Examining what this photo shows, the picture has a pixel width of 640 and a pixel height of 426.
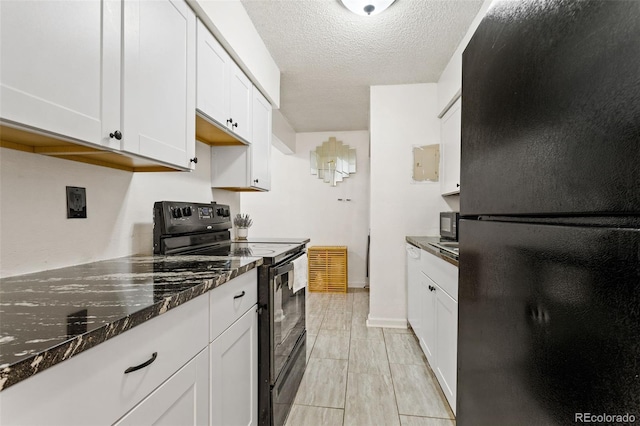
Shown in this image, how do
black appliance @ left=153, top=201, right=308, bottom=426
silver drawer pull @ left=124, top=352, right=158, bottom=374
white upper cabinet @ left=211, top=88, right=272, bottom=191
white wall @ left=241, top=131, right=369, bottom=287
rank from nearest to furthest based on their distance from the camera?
silver drawer pull @ left=124, top=352, right=158, bottom=374, black appliance @ left=153, top=201, right=308, bottom=426, white upper cabinet @ left=211, top=88, right=272, bottom=191, white wall @ left=241, top=131, right=369, bottom=287

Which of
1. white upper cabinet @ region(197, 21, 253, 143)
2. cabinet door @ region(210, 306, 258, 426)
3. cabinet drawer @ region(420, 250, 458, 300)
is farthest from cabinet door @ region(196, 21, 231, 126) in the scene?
cabinet drawer @ region(420, 250, 458, 300)

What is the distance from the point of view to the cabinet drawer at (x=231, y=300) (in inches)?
41.2

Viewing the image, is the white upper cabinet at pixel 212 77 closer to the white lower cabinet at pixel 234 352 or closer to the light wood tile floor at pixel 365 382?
the white lower cabinet at pixel 234 352

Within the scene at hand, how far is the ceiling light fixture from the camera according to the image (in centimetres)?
190

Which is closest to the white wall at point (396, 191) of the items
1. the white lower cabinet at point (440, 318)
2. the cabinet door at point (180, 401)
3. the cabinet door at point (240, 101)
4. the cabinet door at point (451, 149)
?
the cabinet door at point (451, 149)

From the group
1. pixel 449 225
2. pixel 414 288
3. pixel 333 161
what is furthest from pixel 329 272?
pixel 449 225

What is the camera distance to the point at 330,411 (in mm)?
1763

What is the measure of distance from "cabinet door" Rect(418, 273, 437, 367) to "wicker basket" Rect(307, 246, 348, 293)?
7.05ft

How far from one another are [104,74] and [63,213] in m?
0.56

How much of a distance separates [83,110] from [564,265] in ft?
4.10

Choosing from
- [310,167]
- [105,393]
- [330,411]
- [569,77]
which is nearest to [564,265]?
[569,77]

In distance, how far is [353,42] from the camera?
2383mm

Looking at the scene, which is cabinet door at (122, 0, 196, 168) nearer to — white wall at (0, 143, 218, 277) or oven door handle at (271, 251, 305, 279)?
white wall at (0, 143, 218, 277)

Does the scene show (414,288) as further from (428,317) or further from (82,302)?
(82,302)
